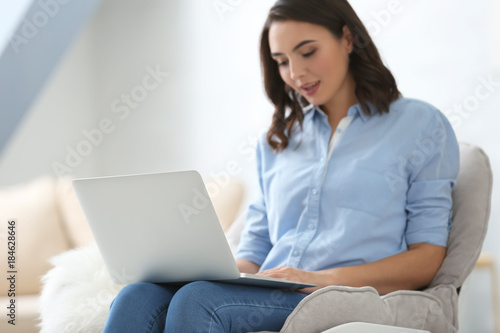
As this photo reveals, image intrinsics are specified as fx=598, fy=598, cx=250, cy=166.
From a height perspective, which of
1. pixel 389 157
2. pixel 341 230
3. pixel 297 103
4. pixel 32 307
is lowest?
pixel 32 307

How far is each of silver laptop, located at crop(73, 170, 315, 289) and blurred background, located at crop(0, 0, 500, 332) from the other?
4.93 ft

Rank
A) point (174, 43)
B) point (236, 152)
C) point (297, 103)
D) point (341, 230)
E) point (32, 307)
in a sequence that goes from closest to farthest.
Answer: point (341, 230) < point (297, 103) < point (32, 307) < point (236, 152) < point (174, 43)

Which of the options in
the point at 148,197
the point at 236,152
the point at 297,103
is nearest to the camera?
the point at 148,197

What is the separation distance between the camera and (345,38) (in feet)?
4.84

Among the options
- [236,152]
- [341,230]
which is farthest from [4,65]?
[341,230]

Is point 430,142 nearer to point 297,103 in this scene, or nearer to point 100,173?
point 297,103

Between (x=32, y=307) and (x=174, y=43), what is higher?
(x=174, y=43)

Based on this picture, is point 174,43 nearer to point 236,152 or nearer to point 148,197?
point 236,152

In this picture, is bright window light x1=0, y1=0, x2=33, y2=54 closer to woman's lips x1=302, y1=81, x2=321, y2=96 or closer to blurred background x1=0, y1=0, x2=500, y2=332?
blurred background x1=0, y1=0, x2=500, y2=332

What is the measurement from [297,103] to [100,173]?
1.99 metres

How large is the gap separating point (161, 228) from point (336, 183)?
481 millimetres

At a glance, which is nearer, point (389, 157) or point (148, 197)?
point (148, 197)

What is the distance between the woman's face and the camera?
1423mm

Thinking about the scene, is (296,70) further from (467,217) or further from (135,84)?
(135,84)
